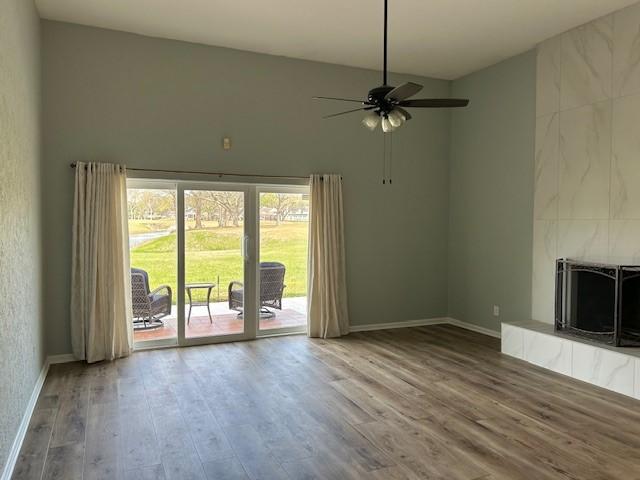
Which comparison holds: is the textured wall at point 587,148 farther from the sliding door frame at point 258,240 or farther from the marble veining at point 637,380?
the sliding door frame at point 258,240

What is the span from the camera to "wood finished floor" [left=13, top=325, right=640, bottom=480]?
2820 millimetres

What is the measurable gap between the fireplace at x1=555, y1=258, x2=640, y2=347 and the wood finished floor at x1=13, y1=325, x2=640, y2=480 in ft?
1.81

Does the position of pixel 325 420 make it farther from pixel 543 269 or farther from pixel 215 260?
pixel 543 269

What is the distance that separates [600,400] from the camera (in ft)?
12.9

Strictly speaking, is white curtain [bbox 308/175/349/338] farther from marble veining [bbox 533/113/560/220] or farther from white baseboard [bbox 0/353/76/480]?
white baseboard [bbox 0/353/76/480]

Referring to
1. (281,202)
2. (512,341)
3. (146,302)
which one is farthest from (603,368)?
(146,302)

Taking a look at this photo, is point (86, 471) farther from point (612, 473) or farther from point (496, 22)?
point (496, 22)

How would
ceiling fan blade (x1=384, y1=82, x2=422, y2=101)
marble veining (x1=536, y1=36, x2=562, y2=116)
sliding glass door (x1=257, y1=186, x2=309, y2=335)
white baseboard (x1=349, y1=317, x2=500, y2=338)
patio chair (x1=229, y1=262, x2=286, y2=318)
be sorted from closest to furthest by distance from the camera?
ceiling fan blade (x1=384, y1=82, x2=422, y2=101) → marble veining (x1=536, y1=36, x2=562, y2=116) → patio chair (x1=229, y1=262, x2=286, y2=318) → sliding glass door (x1=257, y1=186, x2=309, y2=335) → white baseboard (x1=349, y1=317, x2=500, y2=338)

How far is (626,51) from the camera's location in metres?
4.51

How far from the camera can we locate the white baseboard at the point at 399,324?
6414 millimetres

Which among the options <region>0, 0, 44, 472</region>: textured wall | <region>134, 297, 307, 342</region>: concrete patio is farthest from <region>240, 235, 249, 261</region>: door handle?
<region>0, 0, 44, 472</region>: textured wall

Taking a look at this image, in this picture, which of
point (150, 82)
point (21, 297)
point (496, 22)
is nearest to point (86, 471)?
point (21, 297)

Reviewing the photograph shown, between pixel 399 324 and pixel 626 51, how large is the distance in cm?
411

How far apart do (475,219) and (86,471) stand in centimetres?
536
